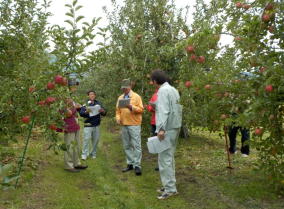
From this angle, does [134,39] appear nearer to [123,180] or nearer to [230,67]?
[123,180]

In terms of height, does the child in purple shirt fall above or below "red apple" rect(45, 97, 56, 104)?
below

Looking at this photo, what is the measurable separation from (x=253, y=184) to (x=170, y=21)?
16.9 feet

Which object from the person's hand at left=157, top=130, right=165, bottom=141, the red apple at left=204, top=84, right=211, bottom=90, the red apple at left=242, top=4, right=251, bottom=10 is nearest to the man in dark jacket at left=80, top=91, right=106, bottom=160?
the person's hand at left=157, top=130, right=165, bottom=141

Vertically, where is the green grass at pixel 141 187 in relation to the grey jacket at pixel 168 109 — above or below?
below

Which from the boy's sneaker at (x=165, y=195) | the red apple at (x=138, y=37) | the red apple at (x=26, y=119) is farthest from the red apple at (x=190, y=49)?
the red apple at (x=138, y=37)

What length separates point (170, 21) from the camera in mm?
9164

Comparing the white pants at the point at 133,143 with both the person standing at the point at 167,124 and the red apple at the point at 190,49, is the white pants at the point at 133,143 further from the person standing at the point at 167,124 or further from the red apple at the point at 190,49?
the red apple at the point at 190,49

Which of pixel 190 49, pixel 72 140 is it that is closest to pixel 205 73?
pixel 190 49

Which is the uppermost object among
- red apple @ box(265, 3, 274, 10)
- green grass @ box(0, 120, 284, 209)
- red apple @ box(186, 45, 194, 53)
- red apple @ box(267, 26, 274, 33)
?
red apple @ box(265, 3, 274, 10)

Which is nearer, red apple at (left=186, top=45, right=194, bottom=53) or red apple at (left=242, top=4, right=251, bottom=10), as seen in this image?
red apple at (left=242, top=4, right=251, bottom=10)

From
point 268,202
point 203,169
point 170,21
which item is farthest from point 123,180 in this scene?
point 170,21

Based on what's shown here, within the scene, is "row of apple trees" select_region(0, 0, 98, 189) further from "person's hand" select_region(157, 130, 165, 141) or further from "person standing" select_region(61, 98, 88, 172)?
"person standing" select_region(61, 98, 88, 172)

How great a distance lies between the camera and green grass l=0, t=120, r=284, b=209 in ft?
16.5

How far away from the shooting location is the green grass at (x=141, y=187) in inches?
198
